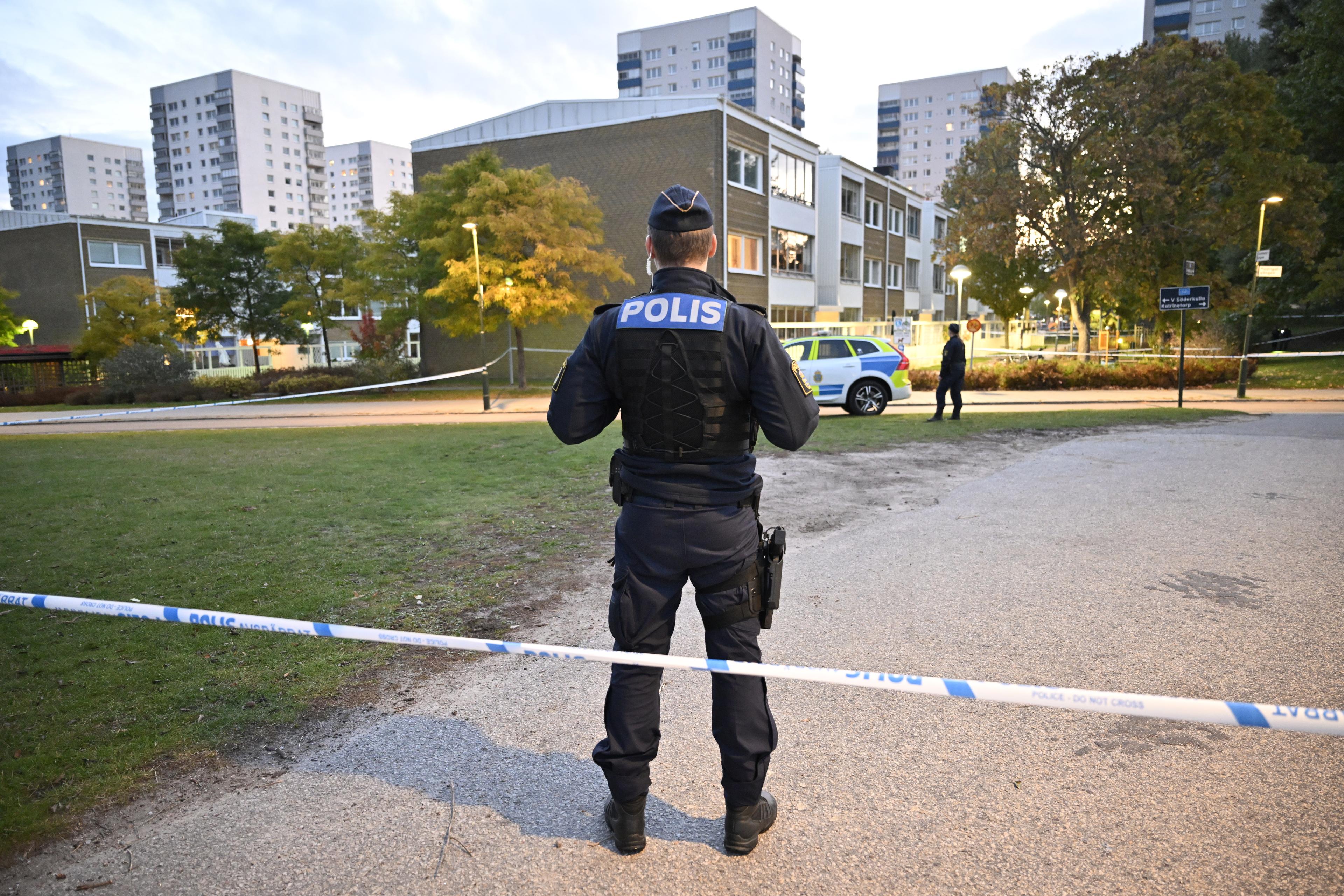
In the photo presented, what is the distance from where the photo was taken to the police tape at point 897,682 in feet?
6.08

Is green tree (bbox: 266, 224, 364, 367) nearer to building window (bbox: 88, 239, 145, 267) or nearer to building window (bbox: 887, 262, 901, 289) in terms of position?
building window (bbox: 88, 239, 145, 267)

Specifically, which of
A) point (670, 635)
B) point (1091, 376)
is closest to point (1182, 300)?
point (1091, 376)

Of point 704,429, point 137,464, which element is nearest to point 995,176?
point 137,464

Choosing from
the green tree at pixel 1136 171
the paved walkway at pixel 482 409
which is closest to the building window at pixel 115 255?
the paved walkway at pixel 482 409

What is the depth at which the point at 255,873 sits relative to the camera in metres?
2.49

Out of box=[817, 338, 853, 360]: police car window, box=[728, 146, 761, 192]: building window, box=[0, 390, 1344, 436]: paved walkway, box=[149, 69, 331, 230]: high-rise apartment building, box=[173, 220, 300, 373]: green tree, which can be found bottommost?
box=[0, 390, 1344, 436]: paved walkway

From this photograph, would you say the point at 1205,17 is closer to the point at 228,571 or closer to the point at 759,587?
the point at 228,571

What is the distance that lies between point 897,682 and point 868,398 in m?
14.9

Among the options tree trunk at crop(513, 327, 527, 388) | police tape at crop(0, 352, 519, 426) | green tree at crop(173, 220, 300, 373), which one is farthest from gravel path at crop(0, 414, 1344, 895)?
green tree at crop(173, 220, 300, 373)

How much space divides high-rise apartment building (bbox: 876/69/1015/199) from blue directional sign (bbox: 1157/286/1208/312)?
386 feet

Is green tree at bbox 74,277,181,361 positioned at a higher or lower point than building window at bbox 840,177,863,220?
lower

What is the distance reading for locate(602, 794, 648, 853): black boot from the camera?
2.61m

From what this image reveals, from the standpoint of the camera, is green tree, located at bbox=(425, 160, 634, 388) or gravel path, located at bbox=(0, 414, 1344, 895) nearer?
gravel path, located at bbox=(0, 414, 1344, 895)

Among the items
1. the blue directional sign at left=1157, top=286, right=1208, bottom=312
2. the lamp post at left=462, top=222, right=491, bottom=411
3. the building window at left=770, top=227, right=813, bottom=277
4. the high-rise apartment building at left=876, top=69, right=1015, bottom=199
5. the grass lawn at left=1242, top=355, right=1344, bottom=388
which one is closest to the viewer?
the blue directional sign at left=1157, top=286, right=1208, bottom=312
